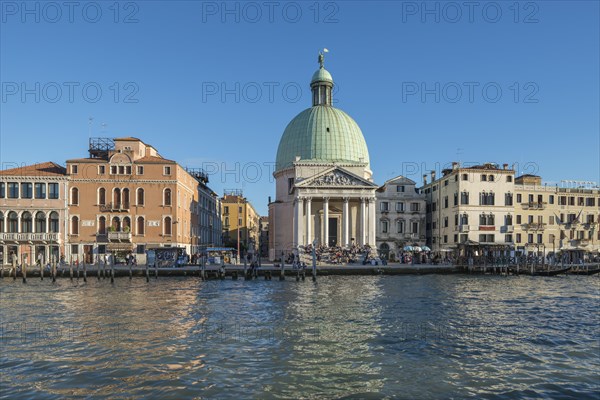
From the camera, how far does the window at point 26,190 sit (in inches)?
1826

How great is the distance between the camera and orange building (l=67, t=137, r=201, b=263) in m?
47.0

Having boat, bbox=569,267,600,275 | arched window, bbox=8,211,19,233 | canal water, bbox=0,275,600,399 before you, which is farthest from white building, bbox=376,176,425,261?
arched window, bbox=8,211,19,233

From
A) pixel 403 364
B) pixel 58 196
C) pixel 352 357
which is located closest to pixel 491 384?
pixel 403 364

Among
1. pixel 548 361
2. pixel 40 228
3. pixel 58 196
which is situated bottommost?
pixel 548 361

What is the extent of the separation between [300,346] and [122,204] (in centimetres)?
3580

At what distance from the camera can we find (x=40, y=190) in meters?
46.7

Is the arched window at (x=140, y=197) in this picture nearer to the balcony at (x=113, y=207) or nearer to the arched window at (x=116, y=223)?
the balcony at (x=113, y=207)

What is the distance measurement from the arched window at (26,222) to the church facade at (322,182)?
23159 mm

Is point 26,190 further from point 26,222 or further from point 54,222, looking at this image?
point 54,222

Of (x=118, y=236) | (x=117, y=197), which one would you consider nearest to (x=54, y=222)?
(x=117, y=197)

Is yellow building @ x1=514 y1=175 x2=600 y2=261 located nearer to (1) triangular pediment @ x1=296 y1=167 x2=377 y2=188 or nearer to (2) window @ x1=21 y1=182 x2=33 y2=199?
(1) triangular pediment @ x1=296 y1=167 x2=377 y2=188

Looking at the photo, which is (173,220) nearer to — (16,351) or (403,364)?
(16,351)

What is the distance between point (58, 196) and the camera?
46.9m

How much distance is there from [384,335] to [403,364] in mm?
3401
